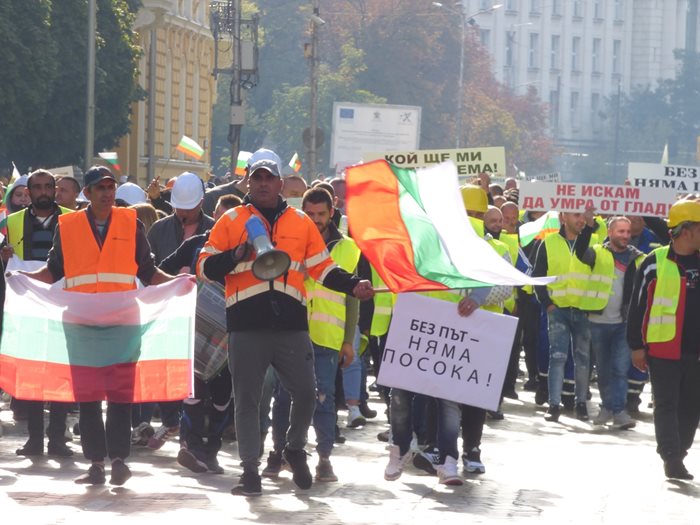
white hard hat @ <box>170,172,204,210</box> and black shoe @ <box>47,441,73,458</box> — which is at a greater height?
white hard hat @ <box>170,172,204,210</box>

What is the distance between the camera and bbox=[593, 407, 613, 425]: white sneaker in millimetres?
15883

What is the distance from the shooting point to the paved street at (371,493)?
988cm

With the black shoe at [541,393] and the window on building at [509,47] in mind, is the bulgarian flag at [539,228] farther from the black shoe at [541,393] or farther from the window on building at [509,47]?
the window on building at [509,47]

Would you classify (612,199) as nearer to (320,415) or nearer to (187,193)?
(187,193)

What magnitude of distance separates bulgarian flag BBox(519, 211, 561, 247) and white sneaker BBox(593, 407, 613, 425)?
4.15 m

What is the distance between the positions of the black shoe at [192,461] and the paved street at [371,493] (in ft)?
0.23

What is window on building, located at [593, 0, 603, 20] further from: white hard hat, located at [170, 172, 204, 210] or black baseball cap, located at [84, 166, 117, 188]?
black baseball cap, located at [84, 166, 117, 188]

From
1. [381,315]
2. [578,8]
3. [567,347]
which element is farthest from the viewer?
[578,8]

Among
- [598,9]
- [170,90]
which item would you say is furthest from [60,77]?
[598,9]

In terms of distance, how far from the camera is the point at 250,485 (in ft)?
34.1

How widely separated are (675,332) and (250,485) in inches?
119

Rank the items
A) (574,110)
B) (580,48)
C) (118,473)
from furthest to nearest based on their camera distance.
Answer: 1. (574,110)
2. (580,48)
3. (118,473)

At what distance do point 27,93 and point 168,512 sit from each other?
29.3 m

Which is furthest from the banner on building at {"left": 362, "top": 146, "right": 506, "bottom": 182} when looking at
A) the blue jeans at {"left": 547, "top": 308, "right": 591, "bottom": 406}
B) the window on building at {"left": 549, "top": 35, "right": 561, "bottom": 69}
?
the window on building at {"left": 549, "top": 35, "right": 561, "bottom": 69}
